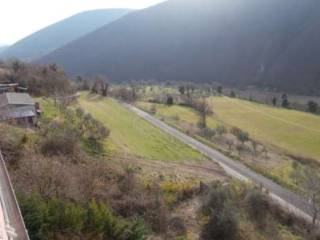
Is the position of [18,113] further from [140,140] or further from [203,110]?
[203,110]

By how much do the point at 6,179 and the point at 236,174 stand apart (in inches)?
944

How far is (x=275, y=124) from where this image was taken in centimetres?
7244

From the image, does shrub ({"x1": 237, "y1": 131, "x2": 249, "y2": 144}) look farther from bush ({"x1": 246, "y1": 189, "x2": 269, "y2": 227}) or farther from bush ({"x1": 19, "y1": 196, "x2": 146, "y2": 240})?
bush ({"x1": 19, "y1": 196, "x2": 146, "y2": 240})

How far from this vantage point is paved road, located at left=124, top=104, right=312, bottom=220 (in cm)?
2990

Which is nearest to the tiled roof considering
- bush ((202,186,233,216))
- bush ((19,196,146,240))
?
bush ((202,186,233,216))

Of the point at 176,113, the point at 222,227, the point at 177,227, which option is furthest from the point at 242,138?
the point at 177,227

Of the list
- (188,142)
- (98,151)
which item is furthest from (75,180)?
(188,142)

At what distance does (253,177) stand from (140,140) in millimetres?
11780

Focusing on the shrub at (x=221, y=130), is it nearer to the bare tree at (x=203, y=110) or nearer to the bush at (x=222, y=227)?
the bare tree at (x=203, y=110)

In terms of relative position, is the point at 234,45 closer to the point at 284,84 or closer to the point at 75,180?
the point at 284,84

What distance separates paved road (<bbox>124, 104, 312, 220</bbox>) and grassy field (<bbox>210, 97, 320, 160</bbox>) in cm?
1478

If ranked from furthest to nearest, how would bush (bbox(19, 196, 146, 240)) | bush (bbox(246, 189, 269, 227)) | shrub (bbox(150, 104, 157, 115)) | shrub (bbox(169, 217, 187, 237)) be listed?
shrub (bbox(150, 104, 157, 115)), bush (bbox(246, 189, 269, 227)), shrub (bbox(169, 217, 187, 237)), bush (bbox(19, 196, 146, 240))

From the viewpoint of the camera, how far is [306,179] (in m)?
30.3

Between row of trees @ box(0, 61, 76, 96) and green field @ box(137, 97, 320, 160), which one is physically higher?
row of trees @ box(0, 61, 76, 96)
